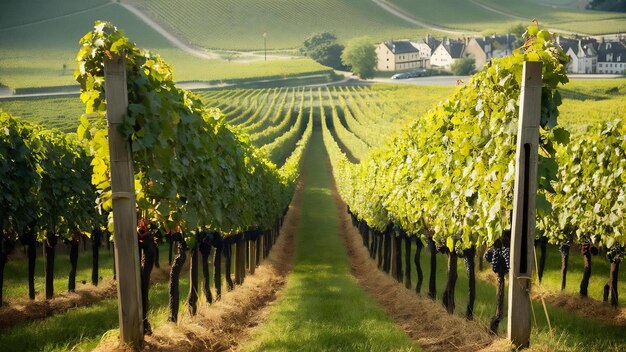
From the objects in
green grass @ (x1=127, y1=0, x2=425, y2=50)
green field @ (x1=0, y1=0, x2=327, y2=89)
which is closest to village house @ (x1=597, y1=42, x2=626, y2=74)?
green grass @ (x1=127, y1=0, x2=425, y2=50)

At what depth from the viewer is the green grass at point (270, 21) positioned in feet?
359

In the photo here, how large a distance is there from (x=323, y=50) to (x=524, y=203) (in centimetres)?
11596

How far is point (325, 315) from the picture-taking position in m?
11.1

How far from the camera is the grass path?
26.9ft

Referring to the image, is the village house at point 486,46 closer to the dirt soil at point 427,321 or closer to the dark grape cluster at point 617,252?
the dirt soil at point 427,321

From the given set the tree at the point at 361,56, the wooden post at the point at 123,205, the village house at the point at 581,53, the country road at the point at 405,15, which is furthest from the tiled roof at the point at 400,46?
the wooden post at the point at 123,205

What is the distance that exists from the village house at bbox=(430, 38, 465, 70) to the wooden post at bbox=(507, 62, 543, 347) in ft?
310

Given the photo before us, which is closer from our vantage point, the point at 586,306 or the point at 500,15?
the point at 586,306

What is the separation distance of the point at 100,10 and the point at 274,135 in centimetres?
4500

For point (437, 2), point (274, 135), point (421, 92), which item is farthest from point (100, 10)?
point (437, 2)

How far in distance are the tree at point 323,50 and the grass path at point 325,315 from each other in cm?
9759

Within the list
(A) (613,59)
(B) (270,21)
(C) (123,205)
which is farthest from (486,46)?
(C) (123,205)

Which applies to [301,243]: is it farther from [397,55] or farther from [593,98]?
[397,55]

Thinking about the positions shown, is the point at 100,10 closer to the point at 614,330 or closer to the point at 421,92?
the point at 421,92
